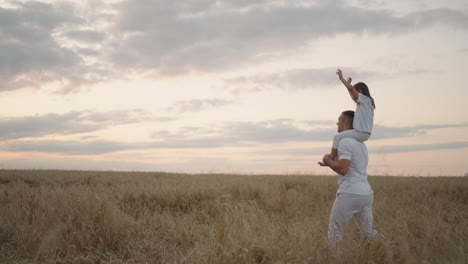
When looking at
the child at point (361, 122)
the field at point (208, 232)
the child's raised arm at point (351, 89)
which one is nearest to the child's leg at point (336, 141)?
the child at point (361, 122)

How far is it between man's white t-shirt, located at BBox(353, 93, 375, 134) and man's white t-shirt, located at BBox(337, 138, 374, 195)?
20 cm

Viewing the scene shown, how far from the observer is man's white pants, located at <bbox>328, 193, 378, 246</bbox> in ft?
15.6

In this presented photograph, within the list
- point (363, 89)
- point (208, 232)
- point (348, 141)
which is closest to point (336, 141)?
point (348, 141)

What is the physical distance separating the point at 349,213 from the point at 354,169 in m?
0.57

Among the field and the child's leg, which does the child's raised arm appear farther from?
the field

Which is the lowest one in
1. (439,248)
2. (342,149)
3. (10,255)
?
(10,255)

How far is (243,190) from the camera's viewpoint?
12.4m

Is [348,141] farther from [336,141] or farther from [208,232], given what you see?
[208,232]

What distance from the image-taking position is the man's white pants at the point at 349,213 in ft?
15.6

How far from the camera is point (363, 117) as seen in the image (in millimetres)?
4871

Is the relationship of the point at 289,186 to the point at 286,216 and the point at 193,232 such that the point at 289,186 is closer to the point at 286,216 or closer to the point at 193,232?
the point at 286,216

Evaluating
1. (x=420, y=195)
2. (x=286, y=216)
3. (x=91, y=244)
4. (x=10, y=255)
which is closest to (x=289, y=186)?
(x=420, y=195)

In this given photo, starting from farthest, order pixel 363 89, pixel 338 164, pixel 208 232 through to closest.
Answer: pixel 208 232, pixel 363 89, pixel 338 164

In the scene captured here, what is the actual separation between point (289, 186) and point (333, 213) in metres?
10.9
